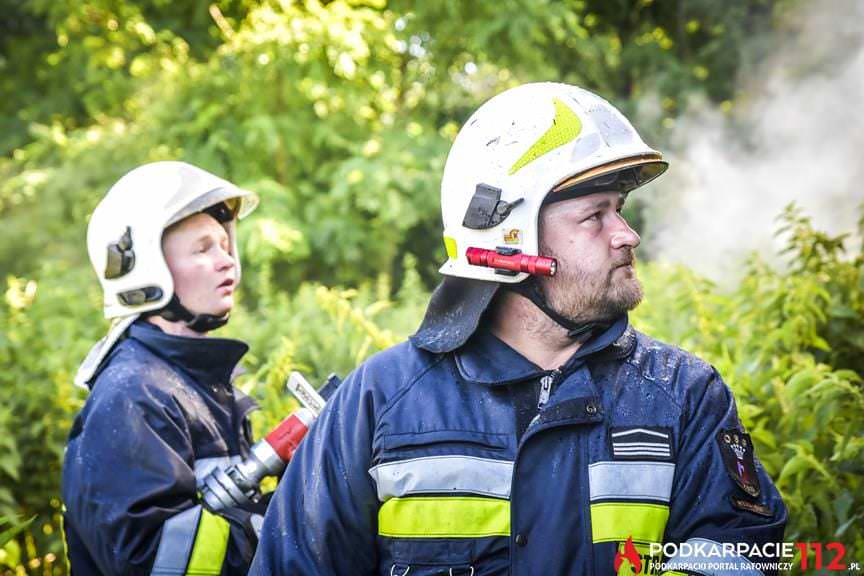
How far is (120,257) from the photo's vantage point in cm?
433

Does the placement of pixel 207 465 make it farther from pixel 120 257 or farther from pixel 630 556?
pixel 630 556

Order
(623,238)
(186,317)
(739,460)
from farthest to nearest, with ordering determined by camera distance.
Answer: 1. (186,317)
2. (623,238)
3. (739,460)

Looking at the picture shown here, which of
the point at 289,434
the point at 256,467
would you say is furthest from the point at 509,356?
the point at 256,467

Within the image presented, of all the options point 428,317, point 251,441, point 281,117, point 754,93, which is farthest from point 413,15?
point 428,317

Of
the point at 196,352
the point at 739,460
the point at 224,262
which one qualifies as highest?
the point at 224,262

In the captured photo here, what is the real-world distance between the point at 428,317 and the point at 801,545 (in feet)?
4.88

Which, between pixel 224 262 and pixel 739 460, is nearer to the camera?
pixel 739 460

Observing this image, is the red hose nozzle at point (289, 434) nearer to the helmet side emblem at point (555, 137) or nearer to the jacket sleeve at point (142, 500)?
the jacket sleeve at point (142, 500)

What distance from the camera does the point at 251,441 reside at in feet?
14.3

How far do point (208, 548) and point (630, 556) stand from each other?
5.38 ft

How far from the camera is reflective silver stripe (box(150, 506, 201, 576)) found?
11.6ft

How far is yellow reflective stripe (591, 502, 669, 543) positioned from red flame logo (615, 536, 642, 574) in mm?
19

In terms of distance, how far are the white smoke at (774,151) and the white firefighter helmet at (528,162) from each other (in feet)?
26.8

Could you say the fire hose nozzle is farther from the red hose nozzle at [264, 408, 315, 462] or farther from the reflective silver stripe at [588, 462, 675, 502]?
the reflective silver stripe at [588, 462, 675, 502]
